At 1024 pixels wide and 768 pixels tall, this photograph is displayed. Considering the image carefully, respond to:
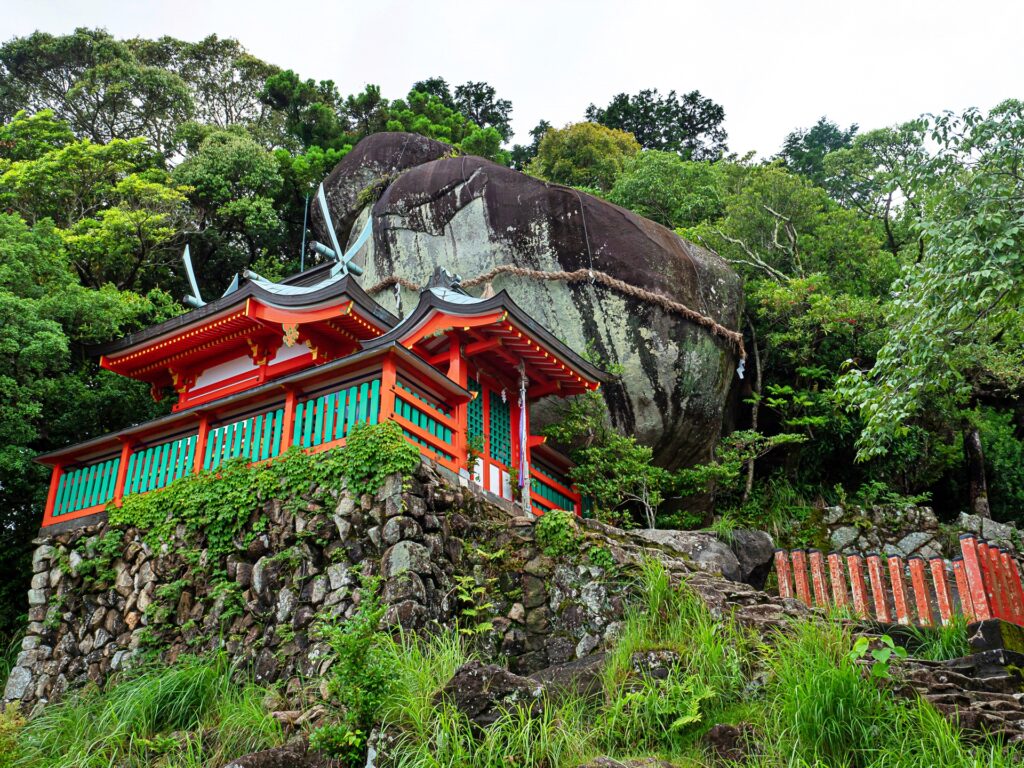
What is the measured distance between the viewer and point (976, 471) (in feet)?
62.6

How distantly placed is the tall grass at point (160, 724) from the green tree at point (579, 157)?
2354cm

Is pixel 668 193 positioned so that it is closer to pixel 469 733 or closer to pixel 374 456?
pixel 374 456

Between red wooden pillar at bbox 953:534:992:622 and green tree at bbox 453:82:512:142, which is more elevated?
green tree at bbox 453:82:512:142

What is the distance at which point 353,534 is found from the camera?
10625mm

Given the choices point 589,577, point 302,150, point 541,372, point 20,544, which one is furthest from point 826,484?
point 302,150

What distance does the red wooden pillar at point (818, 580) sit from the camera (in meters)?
12.6

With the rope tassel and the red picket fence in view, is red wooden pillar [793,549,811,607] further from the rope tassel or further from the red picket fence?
the rope tassel

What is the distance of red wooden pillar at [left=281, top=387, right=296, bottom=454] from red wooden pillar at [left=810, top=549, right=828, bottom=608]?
7.69m

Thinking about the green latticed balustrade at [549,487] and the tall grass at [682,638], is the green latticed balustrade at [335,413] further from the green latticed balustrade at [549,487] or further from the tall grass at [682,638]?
the tall grass at [682,638]

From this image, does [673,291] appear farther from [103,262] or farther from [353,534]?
[103,262]

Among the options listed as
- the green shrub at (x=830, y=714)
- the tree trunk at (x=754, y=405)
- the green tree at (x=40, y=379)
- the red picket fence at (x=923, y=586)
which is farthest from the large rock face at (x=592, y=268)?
the green shrub at (x=830, y=714)

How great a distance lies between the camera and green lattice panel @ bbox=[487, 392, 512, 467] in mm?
13773

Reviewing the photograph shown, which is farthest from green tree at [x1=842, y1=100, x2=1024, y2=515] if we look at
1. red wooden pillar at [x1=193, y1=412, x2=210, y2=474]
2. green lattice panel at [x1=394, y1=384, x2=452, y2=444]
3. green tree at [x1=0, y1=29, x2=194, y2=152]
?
green tree at [x1=0, y1=29, x2=194, y2=152]

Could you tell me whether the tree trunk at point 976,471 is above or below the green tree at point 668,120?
below
